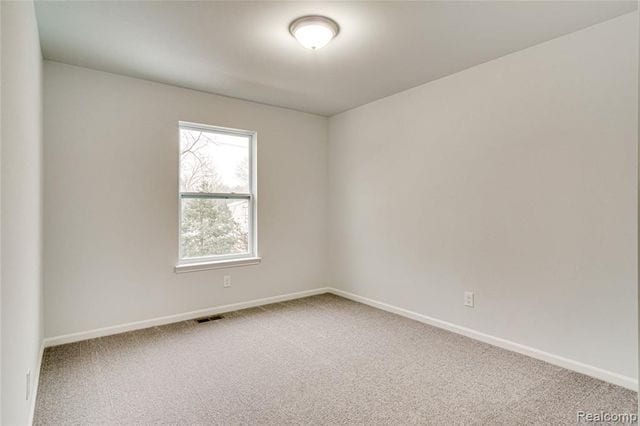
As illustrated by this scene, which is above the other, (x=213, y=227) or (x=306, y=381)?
(x=213, y=227)

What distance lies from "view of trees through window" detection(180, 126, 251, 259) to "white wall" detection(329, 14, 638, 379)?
158 cm

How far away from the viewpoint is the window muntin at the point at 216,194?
377cm

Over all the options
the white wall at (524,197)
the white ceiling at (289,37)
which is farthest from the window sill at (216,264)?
the white ceiling at (289,37)

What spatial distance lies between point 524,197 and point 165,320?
349cm

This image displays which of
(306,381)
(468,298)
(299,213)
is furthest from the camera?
(299,213)

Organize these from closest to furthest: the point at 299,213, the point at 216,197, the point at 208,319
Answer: the point at 208,319 → the point at 216,197 → the point at 299,213

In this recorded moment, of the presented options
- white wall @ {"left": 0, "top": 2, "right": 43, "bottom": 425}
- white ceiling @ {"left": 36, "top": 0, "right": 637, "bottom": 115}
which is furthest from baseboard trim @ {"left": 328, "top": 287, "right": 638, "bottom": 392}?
white wall @ {"left": 0, "top": 2, "right": 43, "bottom": 425}

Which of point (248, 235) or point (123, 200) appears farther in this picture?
point (248, 235)

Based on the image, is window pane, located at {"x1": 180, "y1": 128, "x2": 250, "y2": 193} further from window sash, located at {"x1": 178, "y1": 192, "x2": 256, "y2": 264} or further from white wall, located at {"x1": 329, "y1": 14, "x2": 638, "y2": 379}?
white wall, located at {"x1": 329, "y1": 14, "x2": 638, "y2": 379}

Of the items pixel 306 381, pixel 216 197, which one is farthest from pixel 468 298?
pixel 216 197

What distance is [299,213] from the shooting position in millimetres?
4586

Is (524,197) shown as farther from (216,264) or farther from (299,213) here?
(216,264)

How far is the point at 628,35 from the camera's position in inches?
89.7

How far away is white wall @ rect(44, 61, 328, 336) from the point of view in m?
3.01
